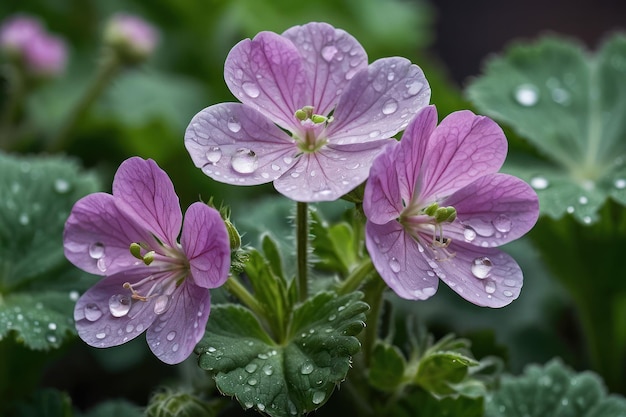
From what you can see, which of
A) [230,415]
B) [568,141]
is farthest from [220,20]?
[230,415]

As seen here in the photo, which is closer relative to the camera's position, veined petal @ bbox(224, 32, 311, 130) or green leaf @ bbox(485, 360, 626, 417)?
veined petal @ bbox(224, 32, 311, 130)

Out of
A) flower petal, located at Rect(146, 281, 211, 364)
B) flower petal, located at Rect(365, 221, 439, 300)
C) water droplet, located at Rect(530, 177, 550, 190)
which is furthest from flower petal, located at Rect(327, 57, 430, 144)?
water droplet, located at Rect(530, 177, 550, 190)

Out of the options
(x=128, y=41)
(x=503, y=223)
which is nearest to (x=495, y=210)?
(x=503, y=223)

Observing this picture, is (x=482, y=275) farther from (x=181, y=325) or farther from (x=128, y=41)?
(x=128, y=41)

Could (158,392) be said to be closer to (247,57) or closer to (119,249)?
(119,249)

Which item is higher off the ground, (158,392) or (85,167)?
(158,392)

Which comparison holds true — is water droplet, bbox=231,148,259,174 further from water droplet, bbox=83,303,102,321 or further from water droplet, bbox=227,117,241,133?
water droplet, bbox=83,303,102,321
